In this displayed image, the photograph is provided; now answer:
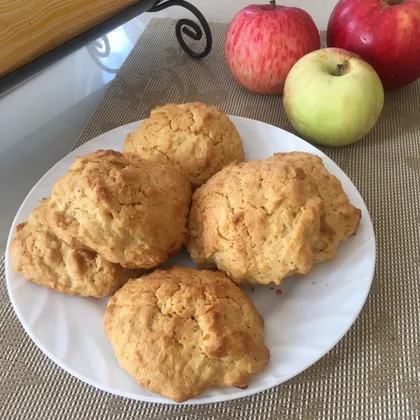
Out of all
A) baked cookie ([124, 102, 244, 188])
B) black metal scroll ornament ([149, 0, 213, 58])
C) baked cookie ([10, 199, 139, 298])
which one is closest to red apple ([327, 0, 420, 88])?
black metal scroll ornament ([149, 0, 213, 58])

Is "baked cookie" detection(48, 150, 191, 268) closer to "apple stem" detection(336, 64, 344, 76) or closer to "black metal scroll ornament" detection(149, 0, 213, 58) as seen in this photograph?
"apple stem" detection(336, 64, 344, 76)

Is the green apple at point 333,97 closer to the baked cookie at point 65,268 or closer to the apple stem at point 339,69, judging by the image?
the apple stem at point 339,69

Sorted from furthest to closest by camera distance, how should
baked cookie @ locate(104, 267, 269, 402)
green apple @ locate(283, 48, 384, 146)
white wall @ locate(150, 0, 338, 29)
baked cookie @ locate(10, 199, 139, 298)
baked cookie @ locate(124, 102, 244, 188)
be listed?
white wall @ locate(150, 0, 338, 29)
green apple @ locate(283, 48, 384, 146)
baked cookie @ locate(124, 102, 244, 188)
baked cookie @ locate(10, 199, 139, 298)
baked cookie @ locate(104, 267, 269, 402)

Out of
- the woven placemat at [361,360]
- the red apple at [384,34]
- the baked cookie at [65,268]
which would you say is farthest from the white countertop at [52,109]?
the red apple at [384,34]

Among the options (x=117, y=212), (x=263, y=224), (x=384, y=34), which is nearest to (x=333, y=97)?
(x=384, y=34)

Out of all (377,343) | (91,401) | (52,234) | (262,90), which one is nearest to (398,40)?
(262,90)
